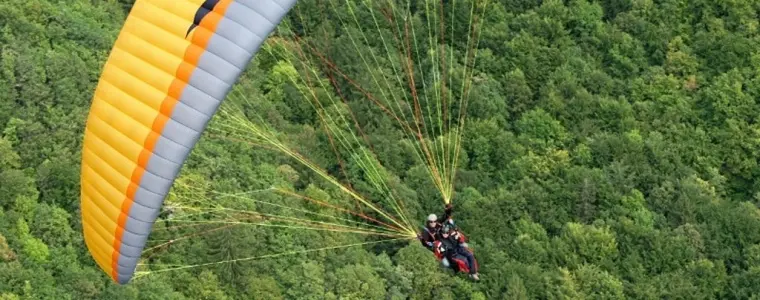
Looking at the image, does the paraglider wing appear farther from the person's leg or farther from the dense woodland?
the dense woodland

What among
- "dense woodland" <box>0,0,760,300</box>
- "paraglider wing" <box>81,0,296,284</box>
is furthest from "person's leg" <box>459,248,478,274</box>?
"dense woodland" <box>0,0,760,300</box>

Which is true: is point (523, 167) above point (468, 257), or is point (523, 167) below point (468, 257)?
below

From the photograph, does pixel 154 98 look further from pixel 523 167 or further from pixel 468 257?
pixel 523 167

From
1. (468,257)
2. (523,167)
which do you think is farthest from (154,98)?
(523,167)

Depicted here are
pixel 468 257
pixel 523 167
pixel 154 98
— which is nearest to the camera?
pixel 154 98

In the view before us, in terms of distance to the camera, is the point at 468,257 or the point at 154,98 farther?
the point at 468,257

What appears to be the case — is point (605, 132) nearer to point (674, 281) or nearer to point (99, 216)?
point (674, 281)
